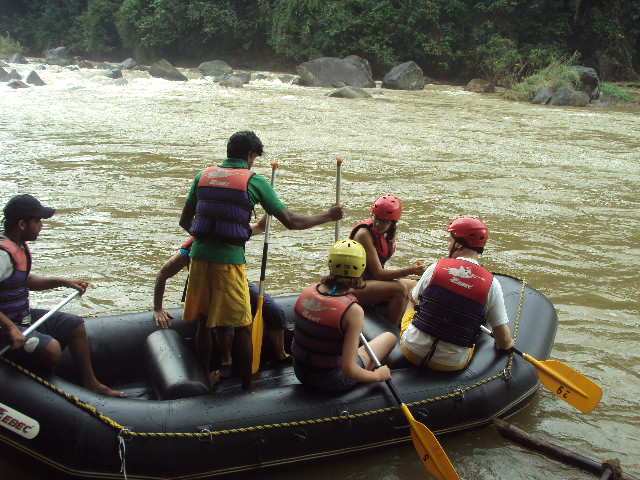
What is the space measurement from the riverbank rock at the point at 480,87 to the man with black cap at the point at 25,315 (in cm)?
2319

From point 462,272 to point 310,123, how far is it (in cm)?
1189

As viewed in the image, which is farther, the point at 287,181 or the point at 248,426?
the point at 287,181

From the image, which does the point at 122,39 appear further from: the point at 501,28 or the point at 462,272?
the point at 462,272

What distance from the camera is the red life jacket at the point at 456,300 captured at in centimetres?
343

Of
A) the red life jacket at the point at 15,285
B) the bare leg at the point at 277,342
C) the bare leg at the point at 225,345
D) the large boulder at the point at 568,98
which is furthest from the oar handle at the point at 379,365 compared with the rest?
the large boulder at the point at 568,98

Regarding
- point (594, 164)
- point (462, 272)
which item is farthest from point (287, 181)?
point (462, 272)

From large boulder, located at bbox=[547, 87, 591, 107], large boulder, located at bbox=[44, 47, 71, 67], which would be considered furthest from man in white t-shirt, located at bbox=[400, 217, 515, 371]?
large boulder, located at bbox=[44, 47, 71, 67]

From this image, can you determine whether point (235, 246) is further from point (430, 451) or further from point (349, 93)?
point (349, 93)

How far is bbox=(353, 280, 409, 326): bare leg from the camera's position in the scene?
14.0ft

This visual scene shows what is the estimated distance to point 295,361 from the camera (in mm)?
3305

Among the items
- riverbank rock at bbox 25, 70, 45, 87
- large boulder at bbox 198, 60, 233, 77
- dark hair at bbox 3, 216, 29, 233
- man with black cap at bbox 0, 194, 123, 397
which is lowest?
riverbank rock at bbox 25, 70, 45, 87

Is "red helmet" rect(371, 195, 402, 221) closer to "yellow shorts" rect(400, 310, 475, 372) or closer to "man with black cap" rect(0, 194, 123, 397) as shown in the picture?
"yellow shorts" rect(400, 310, 475, 372)

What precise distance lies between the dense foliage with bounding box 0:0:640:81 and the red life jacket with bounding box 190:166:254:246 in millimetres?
23180

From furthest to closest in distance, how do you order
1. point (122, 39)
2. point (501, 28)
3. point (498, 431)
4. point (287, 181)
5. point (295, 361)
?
point (122, 39), point (501, 28), point (287, 181), point (498, 431), point (295, 361)
